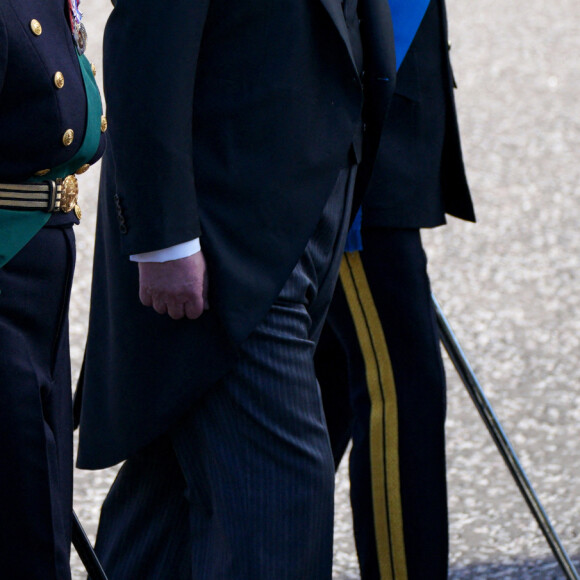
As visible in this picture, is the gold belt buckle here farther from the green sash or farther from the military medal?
the military medal

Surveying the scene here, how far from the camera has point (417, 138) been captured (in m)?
2.57

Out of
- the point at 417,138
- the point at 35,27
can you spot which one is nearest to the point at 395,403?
the point at 417,138

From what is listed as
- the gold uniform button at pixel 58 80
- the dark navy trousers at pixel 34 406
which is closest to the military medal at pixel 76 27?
the gold uniform button at pixel 58 80

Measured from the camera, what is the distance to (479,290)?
15.9 ft

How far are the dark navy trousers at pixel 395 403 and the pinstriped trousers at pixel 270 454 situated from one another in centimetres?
44

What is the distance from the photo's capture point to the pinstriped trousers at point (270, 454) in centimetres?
193

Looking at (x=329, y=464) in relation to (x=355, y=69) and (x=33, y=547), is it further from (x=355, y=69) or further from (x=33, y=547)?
(x=355, y=69)

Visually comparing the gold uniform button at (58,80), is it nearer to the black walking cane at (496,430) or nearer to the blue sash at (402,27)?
the blue sash at (402,27)

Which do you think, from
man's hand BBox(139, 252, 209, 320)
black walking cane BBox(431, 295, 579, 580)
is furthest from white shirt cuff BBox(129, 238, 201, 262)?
black walking cane BBox(431, 295, 579, 580)

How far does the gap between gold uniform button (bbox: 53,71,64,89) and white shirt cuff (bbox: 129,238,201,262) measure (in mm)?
251

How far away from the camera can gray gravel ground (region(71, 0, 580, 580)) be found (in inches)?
124

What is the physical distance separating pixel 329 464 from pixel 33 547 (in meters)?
0.43

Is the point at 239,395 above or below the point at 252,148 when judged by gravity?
below

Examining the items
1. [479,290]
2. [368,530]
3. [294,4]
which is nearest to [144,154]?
[294,4]
